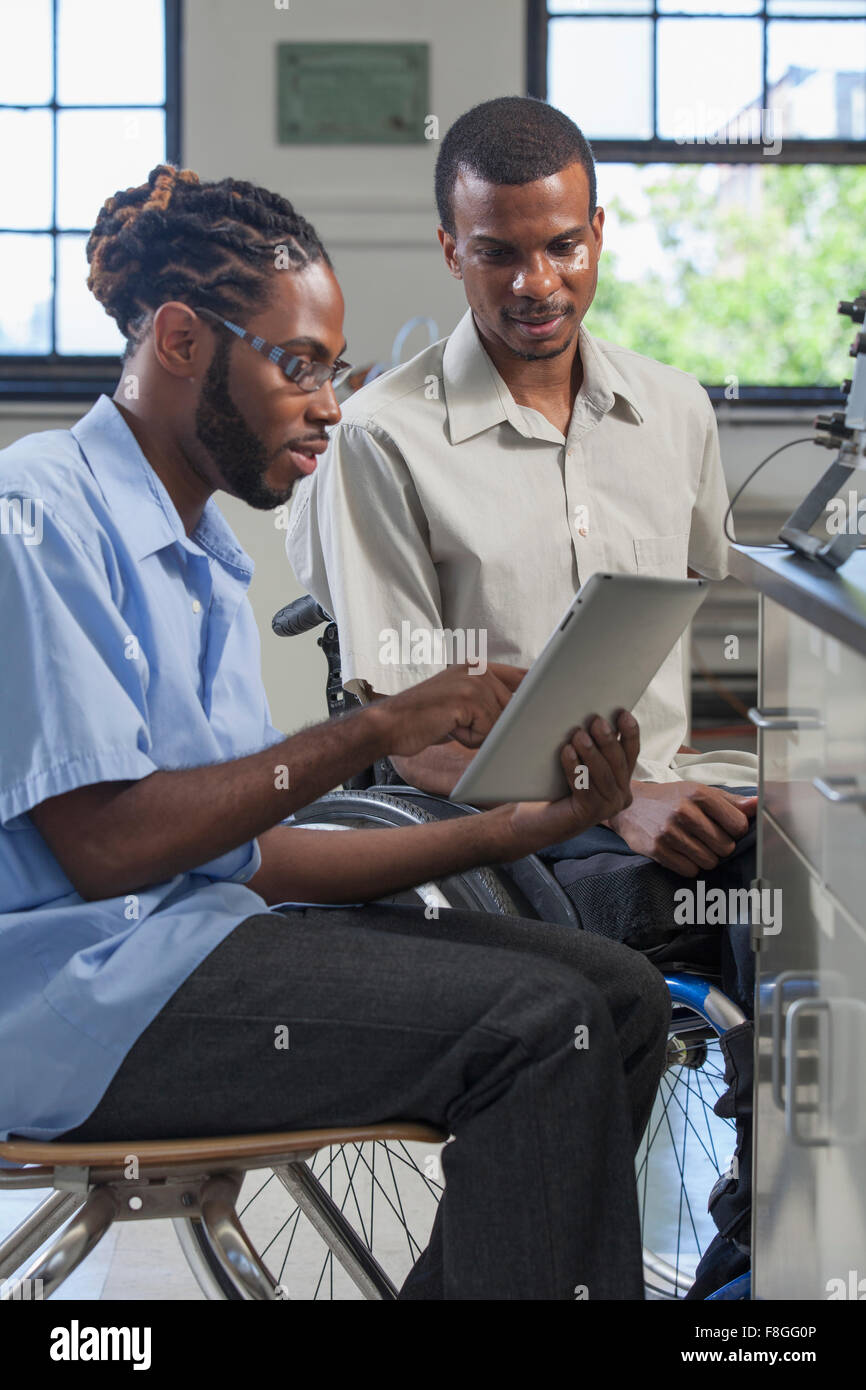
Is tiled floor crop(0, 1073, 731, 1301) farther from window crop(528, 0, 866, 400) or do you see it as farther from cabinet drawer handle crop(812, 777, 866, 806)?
window crop(528, 0, 866, 400)

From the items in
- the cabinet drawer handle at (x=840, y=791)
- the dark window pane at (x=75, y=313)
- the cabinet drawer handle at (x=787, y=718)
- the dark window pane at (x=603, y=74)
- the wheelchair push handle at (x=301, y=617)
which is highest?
the dark window pane at (x=603, y=74)

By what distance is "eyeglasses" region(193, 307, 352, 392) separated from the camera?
114 cm

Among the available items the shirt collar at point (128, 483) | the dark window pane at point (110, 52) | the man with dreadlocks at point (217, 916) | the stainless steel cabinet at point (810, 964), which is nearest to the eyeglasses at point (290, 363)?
the man with dreadlocks at point (217, 916)

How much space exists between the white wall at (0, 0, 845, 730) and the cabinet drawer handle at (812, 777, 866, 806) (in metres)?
2.76

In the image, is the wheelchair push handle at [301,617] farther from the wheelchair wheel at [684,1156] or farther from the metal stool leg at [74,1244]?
the metal stool leg at [74,1244]

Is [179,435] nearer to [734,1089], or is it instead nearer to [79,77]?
[734,1089]

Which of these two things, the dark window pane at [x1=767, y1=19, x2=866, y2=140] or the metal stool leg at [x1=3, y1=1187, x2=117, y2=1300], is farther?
the dark window pane at [x1=767, y1=19, x2=866, y2=140]

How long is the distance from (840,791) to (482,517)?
0.76m

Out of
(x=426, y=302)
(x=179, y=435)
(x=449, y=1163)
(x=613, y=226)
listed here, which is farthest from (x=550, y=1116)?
(x=613, y=226)

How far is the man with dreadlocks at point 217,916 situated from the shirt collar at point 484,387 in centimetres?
52

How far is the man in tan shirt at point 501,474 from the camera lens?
161cm

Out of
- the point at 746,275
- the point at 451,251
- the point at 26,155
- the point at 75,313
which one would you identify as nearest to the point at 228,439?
the point at 451,251

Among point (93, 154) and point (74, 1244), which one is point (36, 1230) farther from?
point (93, 154)

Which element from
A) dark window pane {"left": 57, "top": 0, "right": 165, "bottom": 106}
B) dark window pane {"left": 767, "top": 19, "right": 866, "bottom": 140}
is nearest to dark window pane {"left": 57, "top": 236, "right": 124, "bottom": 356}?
dark window pane {"left": 57, "top": 0, "right": 165, "bottom": 106}
